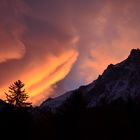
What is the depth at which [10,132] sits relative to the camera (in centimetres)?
3825

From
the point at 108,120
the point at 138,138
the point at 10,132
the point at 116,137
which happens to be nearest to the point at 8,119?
the point at 10,132

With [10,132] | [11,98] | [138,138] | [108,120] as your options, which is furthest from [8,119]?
[108,120]

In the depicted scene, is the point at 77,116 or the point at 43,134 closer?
the point at 77,116

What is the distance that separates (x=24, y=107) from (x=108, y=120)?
3682 cm

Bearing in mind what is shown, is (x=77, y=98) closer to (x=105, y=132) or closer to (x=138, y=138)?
(x=138, y=138)

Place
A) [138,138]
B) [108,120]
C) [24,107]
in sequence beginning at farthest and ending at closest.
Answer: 1. [108,120]
2. [138,138]
3. [24,107]

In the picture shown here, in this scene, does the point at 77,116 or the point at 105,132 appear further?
the point at 105,132

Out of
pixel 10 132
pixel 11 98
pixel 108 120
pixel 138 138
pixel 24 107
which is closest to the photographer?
pixel 10 132

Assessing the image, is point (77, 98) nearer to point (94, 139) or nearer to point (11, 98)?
point (11, 98)

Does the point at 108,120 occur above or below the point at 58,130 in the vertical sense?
above

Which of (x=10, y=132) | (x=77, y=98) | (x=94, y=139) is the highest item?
(x=94, y=139)

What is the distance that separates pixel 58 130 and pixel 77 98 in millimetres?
4159

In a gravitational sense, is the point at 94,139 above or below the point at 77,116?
above

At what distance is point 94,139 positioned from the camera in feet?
266
